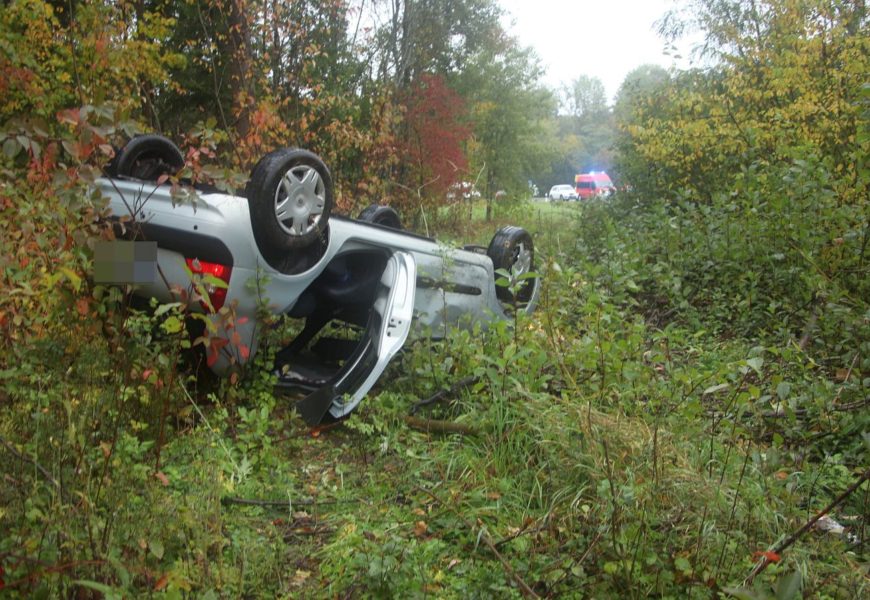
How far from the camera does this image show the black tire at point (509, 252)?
22.2 feet

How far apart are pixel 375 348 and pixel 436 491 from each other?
129cm

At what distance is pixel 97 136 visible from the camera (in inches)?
118

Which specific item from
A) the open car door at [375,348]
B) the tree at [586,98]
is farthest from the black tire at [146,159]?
the tree at [586,98]

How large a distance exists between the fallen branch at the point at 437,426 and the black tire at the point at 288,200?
1313mm

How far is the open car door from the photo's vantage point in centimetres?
438

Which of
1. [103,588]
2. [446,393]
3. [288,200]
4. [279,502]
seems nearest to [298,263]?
[288,200]

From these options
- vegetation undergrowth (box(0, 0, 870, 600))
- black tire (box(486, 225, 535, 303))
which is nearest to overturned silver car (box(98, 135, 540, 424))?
vegetation undergrowth (box(0, 0, 870, 600))

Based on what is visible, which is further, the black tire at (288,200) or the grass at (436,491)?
the black tire at (288,200)

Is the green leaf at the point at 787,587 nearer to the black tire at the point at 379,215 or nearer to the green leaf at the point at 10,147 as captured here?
the green leaf at the point at 10,147

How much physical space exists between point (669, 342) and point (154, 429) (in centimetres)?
348

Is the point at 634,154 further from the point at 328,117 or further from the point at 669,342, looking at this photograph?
the point at 669,342

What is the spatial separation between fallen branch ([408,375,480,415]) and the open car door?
0.35 m

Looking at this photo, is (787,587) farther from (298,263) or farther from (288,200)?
(298,263)

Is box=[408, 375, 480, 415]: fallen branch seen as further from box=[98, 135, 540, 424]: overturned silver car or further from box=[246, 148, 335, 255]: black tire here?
box=[246, 148, 335, 255]: black tire
